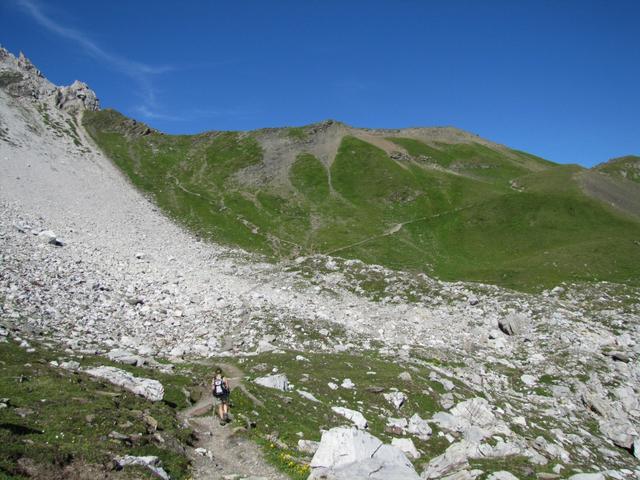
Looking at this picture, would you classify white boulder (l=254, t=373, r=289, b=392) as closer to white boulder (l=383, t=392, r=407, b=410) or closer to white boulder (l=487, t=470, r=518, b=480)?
white boulder (l=383, t=392, r=407, b=410)

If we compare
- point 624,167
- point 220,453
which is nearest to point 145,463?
point 220,453

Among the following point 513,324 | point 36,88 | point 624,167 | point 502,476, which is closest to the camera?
point 502,476

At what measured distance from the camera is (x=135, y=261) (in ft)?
148

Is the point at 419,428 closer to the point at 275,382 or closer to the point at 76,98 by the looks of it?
the point at 275,382

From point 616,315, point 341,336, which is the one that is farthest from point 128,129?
point 616,315

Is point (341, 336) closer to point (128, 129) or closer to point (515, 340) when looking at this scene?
point (515, 340)

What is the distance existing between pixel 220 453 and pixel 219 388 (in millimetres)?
3029

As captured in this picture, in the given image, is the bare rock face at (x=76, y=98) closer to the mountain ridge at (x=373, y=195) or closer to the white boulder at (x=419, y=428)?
the mountain ridge at (x=373, y=195)

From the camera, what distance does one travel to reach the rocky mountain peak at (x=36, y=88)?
11194 cm

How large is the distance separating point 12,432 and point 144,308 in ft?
65.7

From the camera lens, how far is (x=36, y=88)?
117 metres

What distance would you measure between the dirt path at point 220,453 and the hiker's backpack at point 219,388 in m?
0.87

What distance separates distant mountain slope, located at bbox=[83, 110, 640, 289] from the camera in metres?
62.8

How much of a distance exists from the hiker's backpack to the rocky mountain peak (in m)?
124
